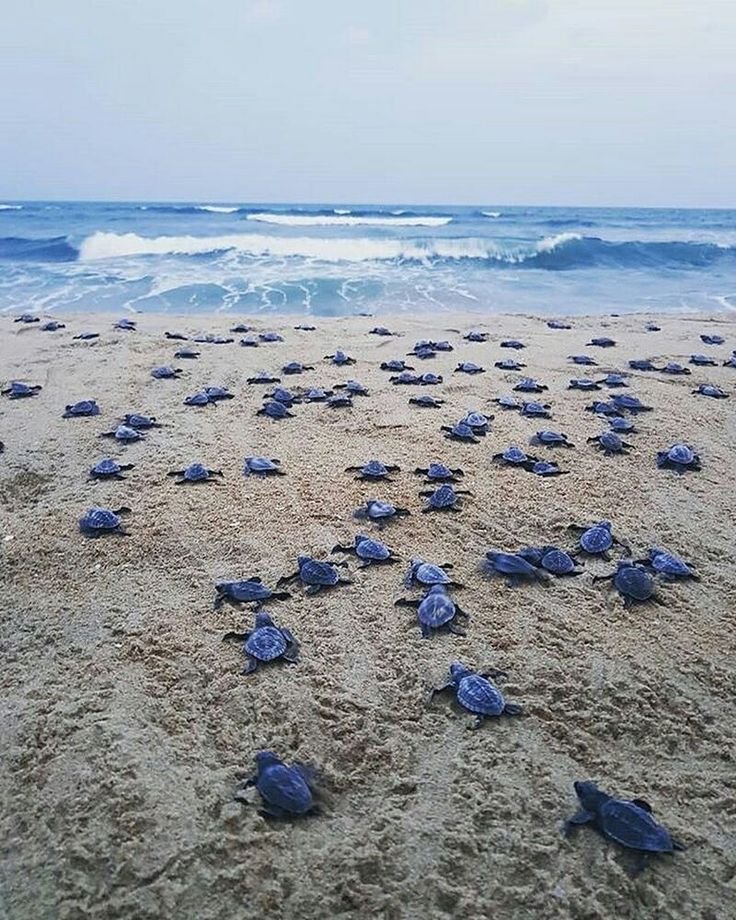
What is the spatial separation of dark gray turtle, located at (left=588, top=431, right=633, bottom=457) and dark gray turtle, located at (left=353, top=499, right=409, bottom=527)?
1.99 meters

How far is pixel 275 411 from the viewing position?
6.07 metres

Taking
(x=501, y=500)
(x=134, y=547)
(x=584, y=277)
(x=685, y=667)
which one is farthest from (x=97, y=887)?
(x=584, y=277)

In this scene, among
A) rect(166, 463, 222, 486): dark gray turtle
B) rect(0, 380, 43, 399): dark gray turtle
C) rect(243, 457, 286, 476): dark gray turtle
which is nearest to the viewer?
rect(166, 463, 222, 486): dark gray turtle

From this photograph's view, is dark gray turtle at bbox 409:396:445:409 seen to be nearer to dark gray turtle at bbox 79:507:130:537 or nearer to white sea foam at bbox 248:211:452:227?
dark gray turtle at bbox 79:507:130:537

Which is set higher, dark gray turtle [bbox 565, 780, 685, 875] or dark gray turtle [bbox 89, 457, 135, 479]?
dark gray turtle [bbox 89, 457, 135, 479]

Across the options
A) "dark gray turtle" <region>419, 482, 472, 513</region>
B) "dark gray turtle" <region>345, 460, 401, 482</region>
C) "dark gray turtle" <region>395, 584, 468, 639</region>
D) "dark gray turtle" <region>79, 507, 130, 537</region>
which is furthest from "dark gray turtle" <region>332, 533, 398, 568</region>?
"dark gray turtle" <region>79, 507, 130, 537</region>

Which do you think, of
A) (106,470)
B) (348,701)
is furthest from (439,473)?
(106,470)

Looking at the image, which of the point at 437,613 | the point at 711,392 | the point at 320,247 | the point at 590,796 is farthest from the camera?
the point at 320,247

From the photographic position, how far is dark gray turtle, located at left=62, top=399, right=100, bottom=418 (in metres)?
6.02

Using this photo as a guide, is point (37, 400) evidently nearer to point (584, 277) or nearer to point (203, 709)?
point (203, 709)

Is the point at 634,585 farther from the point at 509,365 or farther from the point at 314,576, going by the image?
the point at 509,365

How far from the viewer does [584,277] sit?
2016 centimetres

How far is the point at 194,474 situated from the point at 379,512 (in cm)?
142

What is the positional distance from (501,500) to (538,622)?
1.35 metres
